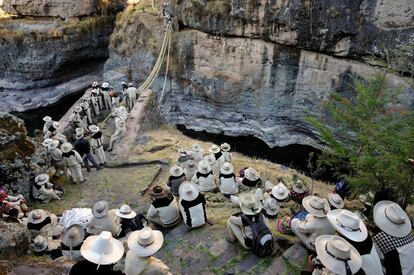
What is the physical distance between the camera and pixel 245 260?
5695mm

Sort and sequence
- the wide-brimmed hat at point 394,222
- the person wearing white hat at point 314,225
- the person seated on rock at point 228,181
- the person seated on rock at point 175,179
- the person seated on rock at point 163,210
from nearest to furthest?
1. the wide-brimmed hat at point 394,222
2. the person wearing white hat at point 314,225
3. the person seated on rock at point 163,210
4. the person seated on rock at point 175,179
5. the person seated on rock at point 228,181

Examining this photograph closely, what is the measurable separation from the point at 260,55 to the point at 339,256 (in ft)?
58.0

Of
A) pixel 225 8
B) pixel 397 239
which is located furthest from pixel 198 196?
pixel 225 8

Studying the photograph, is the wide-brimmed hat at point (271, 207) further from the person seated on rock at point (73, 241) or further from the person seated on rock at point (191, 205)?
the person seated on rock at point (73, 241)

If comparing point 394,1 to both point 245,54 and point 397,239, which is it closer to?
point 245,54

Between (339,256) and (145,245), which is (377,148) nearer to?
(339,256)

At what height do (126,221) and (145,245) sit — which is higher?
(145,245)

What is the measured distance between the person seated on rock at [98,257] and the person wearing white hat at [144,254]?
0.38m

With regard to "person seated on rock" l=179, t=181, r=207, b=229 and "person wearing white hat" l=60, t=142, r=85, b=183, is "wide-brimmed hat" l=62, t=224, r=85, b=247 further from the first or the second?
"person wearing white hat" l=60, t=142, r=85, b=183

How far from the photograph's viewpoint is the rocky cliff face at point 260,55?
17688 millimetres

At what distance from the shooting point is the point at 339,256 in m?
4.14

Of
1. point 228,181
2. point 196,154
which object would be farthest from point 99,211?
point 196,154

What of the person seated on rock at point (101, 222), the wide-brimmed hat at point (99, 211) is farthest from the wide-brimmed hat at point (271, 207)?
the wide-brimmed hat at point (99, 211)

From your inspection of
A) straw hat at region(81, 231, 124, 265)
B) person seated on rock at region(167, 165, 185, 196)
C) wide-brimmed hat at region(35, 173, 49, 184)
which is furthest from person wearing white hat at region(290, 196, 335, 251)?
wide-brimmed hat at region(35, 173, 49, 184)
